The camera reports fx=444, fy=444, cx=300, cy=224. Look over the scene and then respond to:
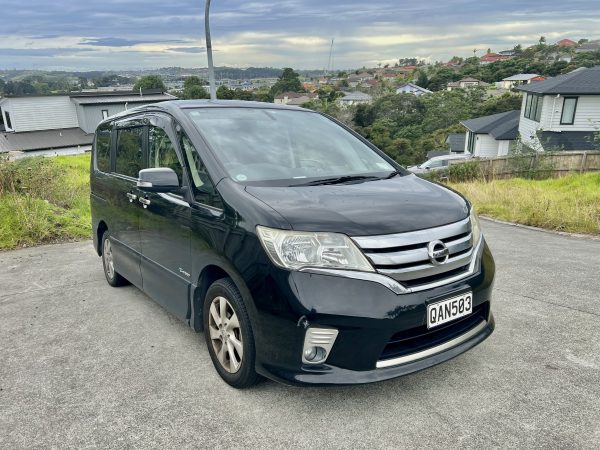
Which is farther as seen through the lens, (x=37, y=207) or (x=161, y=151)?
(x=37, y=207)

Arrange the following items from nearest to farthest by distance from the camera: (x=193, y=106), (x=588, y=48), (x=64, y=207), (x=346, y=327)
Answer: (x=346, y=327) < (x=193, y=106) < (x=64, y=207) < (x=588, y=48)

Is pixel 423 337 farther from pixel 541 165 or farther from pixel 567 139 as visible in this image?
pixel 567 139

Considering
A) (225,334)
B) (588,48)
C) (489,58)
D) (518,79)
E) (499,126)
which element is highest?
(588,48)

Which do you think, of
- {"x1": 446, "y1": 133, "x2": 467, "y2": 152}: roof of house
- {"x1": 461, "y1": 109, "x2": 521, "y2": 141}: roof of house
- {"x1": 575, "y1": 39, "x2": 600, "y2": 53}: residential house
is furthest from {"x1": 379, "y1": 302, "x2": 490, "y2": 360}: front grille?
{"x1": 575, "y1": 39, "x2": 600, "y2": 53}: residential house

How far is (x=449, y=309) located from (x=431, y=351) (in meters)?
0.26

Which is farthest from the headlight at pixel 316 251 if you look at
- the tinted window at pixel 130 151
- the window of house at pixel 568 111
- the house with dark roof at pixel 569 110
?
the window of house at pixel 568 111

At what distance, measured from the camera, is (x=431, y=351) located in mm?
2525

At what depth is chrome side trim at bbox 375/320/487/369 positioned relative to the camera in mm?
2404

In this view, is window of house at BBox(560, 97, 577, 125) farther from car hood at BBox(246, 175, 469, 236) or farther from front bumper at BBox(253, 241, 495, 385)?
front bumper at BBox(253, 241, 495, 385)

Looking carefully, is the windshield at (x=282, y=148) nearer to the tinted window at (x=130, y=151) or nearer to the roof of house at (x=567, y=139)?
the tinted window at (x=130, y=151)

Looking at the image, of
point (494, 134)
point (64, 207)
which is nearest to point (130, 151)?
point (64, 207)

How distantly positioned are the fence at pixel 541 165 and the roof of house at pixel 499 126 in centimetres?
1440

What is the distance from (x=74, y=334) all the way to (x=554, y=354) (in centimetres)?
371

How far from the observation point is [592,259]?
525 centimetres
